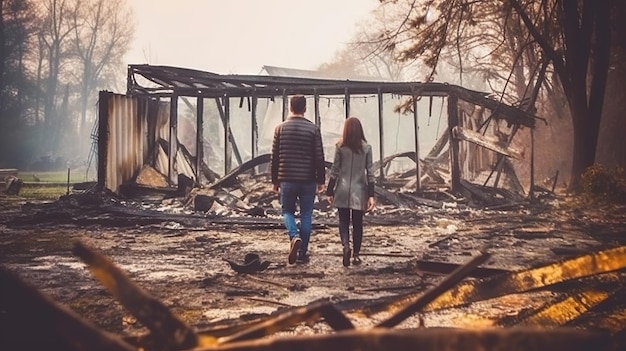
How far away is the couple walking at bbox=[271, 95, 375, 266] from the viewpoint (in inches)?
239

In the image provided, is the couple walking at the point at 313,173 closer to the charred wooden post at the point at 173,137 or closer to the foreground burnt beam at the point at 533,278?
the foreground burnt beam at the point at 533,278

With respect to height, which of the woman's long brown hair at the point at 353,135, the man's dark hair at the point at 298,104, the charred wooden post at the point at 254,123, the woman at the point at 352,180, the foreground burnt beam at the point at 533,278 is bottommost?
the foreground burnt beam at the point at 533,278

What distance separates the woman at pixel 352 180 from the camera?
6059 mm

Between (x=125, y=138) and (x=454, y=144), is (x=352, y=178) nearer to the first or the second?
(x=454, y=144)

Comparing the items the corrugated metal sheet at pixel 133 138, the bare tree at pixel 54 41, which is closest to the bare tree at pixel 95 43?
the bare tree at pixel 54 41

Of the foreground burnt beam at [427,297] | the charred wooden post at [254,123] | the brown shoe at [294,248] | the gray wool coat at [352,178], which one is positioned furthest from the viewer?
the charred wooden post at [254,123]

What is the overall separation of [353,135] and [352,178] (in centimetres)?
55

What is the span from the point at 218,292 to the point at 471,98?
1109 centimetres

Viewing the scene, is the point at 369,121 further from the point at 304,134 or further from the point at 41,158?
the point at 304,134

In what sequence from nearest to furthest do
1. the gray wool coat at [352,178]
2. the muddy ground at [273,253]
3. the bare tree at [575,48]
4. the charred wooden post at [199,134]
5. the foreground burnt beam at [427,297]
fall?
1. the foreground burnt beam at [427,297]
2. the muddy ground at [273,253]
3. the gray wool coat at [352,178]
4. the bare tree at [575,48]
5. the charred wooden post at [199,134]

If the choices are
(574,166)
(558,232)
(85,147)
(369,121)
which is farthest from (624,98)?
(85,147)

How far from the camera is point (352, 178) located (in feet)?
20.0

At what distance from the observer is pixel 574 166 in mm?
13680

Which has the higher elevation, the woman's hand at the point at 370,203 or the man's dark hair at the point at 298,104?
the man's dark hair at the point at 298,104
